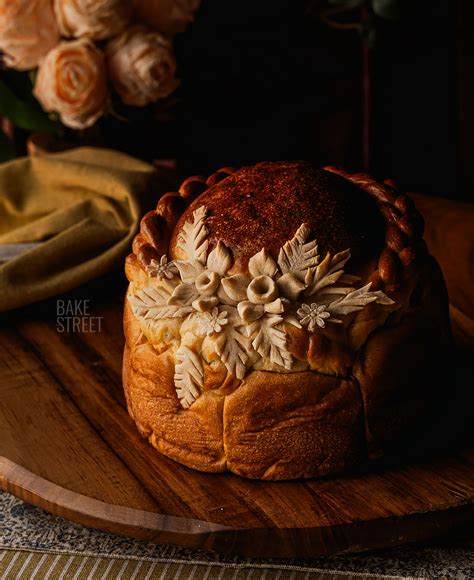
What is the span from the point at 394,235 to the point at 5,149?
1857 millimetres

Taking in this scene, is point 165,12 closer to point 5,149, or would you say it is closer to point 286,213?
point 5,149

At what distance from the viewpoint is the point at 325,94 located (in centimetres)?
334

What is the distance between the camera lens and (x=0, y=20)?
2676 millimetres

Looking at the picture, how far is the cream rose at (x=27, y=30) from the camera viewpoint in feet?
8.68

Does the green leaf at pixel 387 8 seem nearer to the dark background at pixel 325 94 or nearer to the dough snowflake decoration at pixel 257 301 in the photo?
the dark background at pixel 325 94

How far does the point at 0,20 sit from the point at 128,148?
63cm

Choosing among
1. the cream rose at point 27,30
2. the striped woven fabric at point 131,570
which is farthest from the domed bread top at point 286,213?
the cream rose at point 27,30

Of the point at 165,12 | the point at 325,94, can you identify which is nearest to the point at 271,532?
the point at 165,12

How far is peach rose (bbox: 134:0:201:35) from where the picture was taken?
269 centimetres

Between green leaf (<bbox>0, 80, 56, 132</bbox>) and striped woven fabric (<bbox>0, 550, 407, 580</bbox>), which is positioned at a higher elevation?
green leaf (<bbox>0, 80, 56, 132</bbox>)

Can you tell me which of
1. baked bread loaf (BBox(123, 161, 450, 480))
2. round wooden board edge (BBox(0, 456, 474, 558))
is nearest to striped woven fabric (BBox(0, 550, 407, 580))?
round wooden board edge (BBox(0, 456, 474, 558))

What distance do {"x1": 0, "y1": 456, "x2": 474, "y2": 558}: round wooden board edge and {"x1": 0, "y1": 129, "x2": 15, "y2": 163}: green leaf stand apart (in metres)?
1.84

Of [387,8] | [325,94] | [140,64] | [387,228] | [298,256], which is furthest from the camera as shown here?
[325,94]

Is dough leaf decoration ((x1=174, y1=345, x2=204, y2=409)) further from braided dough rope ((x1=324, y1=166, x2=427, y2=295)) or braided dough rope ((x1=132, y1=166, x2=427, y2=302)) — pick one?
braided dough rope ((x1=324, y1=166, x2=427, y2=295))
